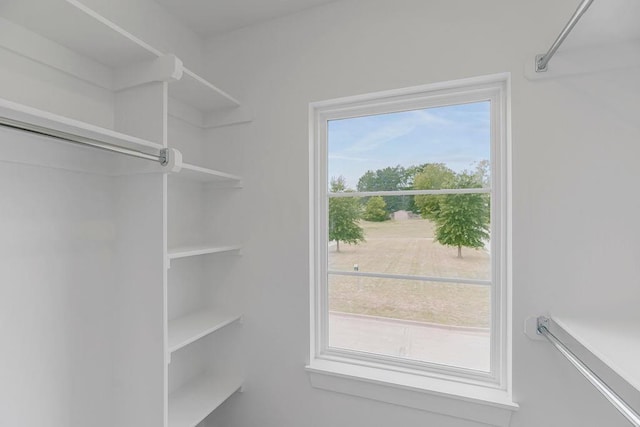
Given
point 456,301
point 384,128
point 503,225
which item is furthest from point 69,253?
point 503,225

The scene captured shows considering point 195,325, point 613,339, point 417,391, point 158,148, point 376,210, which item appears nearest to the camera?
point 613,339

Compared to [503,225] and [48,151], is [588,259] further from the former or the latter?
[48,151]

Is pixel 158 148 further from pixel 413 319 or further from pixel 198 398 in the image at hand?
pixel 413 319

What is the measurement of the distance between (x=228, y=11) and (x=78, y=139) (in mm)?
1121

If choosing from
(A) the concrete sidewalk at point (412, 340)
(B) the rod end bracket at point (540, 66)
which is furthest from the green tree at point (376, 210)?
(B) the rod end bracket at point (540, 66)

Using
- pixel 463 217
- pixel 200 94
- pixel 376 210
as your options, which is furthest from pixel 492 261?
pixel 200 94

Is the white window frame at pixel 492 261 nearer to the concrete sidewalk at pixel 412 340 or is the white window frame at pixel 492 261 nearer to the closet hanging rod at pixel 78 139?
the concrete sidewalk at pixel 412 340

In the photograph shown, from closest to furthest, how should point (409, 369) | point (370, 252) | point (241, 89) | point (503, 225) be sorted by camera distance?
point (503, 225) < point (409, 369) < point (370, 252) < point (241, 89)

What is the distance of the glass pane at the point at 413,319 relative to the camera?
1422 mm

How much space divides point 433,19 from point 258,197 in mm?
1196

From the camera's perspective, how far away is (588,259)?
1159mm

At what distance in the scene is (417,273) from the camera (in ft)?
4.96

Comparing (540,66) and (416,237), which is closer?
(540,66)

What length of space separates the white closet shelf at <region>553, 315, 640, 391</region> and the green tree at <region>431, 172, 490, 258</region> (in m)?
0.44
